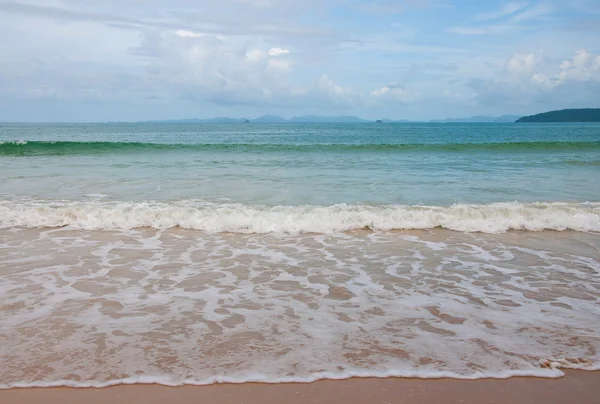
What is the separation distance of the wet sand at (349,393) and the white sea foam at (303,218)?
5607mm

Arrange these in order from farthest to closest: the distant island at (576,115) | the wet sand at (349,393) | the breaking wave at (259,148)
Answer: the distant island at (576,115) → the breaking wave at (259,148) → the wet sand at (349,393)

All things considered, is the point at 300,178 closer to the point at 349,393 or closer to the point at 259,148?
the point at 349,393

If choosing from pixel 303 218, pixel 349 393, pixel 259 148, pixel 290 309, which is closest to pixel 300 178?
pixel 303 218

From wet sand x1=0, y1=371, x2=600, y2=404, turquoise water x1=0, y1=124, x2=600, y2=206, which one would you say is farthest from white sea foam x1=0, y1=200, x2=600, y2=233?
wet sand x1=0, y1=371, x2=600, y2=404

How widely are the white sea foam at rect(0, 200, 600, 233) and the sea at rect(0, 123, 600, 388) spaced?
1.8 inches

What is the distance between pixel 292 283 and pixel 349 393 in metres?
2.69

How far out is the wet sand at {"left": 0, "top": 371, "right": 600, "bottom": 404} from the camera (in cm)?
336

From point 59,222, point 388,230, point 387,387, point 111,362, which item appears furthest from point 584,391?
point 59,222

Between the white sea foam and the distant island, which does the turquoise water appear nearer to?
the white sea foam

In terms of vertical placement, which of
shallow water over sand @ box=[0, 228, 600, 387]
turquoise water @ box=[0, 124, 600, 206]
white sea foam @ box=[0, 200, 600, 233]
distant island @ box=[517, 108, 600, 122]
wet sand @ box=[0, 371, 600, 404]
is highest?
distant island @ box=[517, 108, 600, 122]

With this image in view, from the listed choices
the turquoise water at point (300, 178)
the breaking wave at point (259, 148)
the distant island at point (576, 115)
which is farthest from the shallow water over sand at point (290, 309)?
the distant island at point (576, 115)

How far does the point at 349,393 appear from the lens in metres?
3.44

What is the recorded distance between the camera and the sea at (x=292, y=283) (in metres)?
3.93

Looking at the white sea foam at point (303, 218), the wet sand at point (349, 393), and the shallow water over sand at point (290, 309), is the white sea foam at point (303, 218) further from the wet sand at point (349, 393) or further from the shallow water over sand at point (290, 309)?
the wet sand at point (349, 393)
